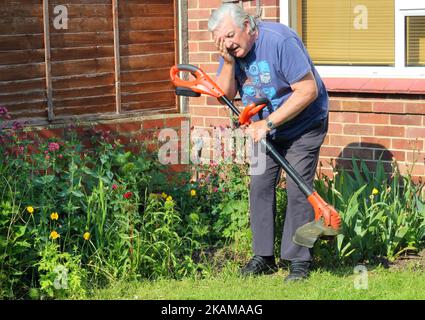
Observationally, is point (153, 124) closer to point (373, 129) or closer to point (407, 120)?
point (373, 129)

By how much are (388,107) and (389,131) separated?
196 millimetres

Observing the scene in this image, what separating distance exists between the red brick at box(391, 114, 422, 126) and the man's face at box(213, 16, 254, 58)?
1.97 metres

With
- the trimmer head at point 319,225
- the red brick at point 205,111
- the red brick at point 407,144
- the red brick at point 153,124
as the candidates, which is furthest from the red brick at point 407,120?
the red brick at point 153,124

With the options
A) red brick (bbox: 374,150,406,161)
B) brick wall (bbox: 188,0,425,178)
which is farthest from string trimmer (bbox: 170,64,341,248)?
red brick (bbox: 374,150,406,161)

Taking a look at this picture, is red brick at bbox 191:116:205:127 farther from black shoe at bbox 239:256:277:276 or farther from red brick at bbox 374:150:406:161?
black shoe at bbox 239:256:277:276

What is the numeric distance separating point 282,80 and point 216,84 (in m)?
0.43

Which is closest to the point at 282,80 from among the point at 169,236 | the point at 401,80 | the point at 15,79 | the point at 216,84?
the point at 216,84

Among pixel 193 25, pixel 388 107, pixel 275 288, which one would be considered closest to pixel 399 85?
pixel 388 107

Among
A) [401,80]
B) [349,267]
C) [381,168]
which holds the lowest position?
[349,267]

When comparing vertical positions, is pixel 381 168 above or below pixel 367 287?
above

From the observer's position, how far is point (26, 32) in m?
7.88

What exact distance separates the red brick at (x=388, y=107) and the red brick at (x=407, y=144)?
0.79 feet
